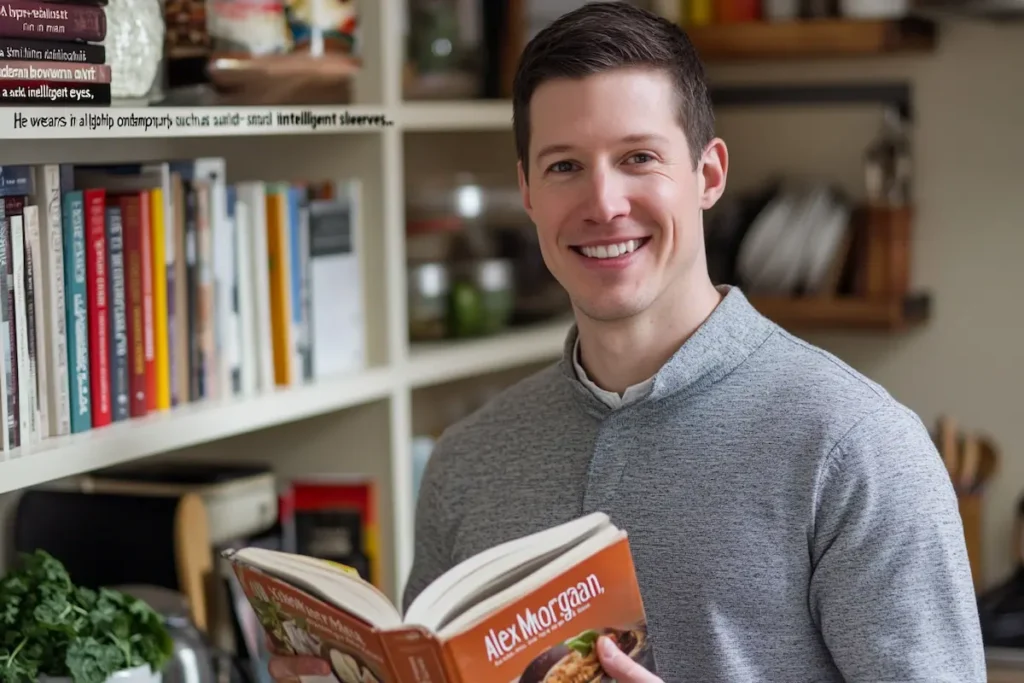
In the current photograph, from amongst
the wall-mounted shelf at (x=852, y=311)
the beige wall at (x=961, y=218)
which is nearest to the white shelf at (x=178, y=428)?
the beige wall at (x=961, y=218)

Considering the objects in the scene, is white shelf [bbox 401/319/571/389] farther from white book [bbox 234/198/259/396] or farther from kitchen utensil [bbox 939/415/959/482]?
kitchen utensil [bbox 939/415/959/482]

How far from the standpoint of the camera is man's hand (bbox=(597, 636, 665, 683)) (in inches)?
48.3

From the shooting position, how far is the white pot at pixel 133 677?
145cm

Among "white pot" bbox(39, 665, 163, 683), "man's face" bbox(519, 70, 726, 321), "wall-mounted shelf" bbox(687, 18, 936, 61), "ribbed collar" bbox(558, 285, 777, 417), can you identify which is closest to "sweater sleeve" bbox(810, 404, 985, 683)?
"ribbed collar" bbox(558, 285, 777, 417)

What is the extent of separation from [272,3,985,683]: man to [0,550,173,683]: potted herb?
0.38 m

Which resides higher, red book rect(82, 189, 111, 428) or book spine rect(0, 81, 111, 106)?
book spine rect(0, 81, 111, 106)

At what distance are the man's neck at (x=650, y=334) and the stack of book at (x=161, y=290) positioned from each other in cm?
53

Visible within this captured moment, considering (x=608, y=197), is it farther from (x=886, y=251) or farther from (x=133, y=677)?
(x=886, y=251)

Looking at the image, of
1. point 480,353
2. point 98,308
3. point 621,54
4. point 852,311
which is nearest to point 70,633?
point 98,308

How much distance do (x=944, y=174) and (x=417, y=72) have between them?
98 centimetres

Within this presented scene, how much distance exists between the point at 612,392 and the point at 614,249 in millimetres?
167

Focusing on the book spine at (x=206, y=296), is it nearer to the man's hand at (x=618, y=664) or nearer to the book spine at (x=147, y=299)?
the book spine at (x=147, y=299)

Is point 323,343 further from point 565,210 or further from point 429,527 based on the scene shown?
point 565,210

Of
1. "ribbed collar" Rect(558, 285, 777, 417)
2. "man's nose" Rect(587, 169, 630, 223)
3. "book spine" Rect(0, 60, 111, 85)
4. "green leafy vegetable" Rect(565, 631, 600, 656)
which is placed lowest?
"green leafy vegetable" Rect(565, 631, 600, 656)
